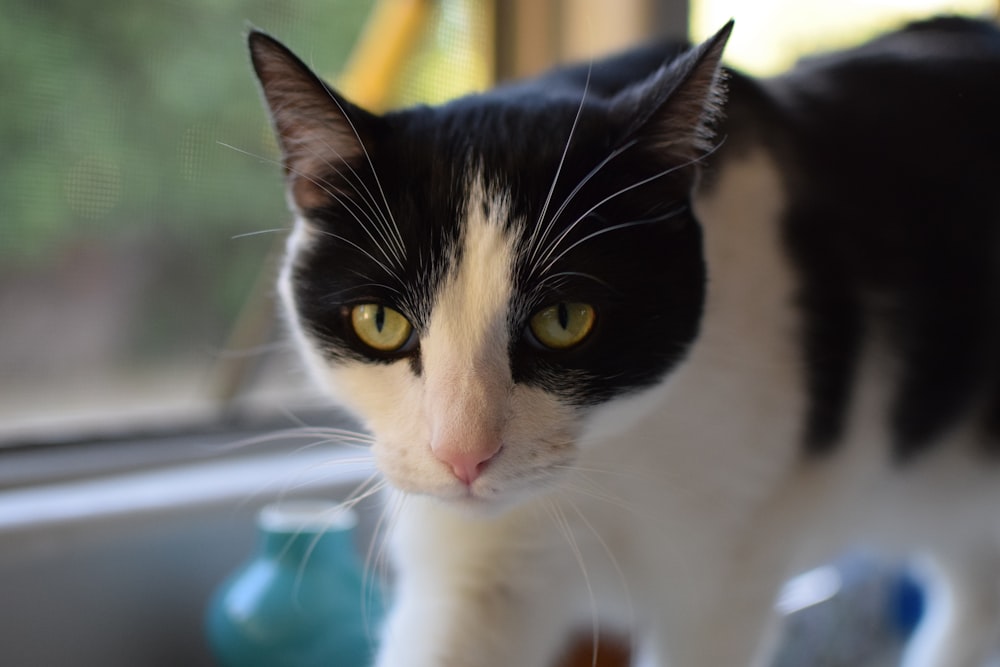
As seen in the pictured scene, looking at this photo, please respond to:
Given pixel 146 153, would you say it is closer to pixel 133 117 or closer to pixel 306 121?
pixel 133 117

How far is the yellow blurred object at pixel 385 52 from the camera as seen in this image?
1453mm

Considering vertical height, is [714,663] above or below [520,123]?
below

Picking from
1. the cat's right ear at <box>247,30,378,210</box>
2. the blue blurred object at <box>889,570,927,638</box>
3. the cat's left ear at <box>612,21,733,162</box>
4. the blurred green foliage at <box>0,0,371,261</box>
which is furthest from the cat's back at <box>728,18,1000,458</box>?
the blurred green foliage at <box>0,0,371,261</box>

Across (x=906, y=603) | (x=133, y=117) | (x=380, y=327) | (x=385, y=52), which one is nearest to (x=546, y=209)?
(x=380, y=327)

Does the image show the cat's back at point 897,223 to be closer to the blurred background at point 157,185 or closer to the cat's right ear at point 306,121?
the blurred background at point 157,185

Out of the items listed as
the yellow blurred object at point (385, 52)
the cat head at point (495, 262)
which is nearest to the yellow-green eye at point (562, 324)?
the cat head at point (495, 262)

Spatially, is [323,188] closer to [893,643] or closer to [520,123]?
[520,123]

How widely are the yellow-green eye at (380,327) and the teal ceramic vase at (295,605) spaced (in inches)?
11.2

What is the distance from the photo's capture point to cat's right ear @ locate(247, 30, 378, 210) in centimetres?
85

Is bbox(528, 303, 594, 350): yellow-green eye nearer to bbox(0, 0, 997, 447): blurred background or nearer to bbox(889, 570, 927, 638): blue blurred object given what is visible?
bbox(0, 0, 997, 447): blurred background

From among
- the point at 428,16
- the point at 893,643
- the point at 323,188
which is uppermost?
the point at 428,16

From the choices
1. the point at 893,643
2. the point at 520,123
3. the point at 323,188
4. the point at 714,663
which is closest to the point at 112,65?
the point at 323,188

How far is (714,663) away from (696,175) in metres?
0.56

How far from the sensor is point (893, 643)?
1.67 metres
